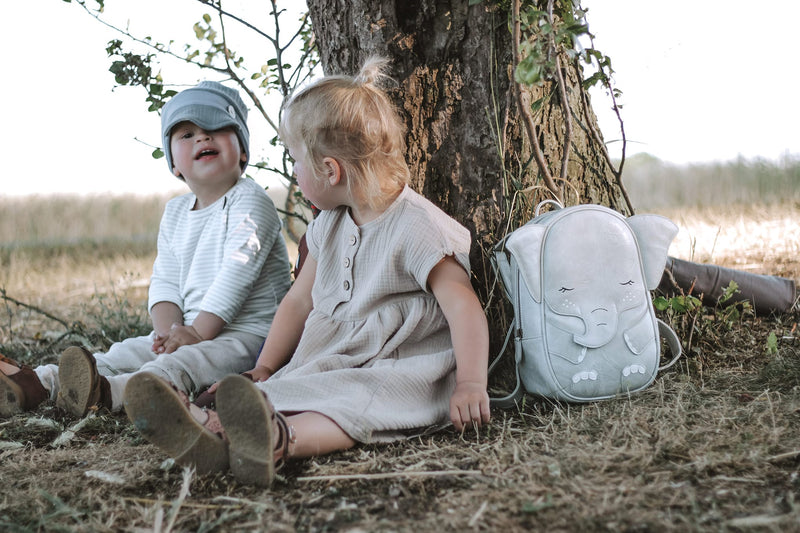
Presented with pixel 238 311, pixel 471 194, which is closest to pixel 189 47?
pixel 238 311

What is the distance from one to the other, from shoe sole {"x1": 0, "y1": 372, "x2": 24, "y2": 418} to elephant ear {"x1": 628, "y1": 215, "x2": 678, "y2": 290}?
94.1 inches

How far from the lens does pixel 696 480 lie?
1694 millimetres

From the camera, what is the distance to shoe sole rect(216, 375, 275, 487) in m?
1.77

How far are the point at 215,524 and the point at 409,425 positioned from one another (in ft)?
2.41

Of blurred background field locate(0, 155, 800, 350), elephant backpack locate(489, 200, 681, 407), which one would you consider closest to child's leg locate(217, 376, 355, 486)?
elephant backpack locate(489, 200, 681, 407)

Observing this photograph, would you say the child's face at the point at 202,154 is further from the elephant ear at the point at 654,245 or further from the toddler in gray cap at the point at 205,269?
the elephant ear at the point at 654,245

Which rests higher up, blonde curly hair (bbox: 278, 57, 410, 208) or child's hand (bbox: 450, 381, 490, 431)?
blonde curly hair (bbox: 278, 57, 410, 208)

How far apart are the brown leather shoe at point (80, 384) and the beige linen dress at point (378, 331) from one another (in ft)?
2.32

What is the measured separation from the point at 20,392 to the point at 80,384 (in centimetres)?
33

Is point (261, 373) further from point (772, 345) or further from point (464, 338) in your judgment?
point (772, 345)

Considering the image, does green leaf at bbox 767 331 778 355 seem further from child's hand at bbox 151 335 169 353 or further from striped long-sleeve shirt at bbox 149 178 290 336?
child's hand at bbox 151 335 169 353

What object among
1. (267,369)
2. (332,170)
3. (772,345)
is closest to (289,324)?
(267,369)

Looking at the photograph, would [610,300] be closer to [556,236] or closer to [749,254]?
[556,236]

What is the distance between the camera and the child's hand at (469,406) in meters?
2.14
